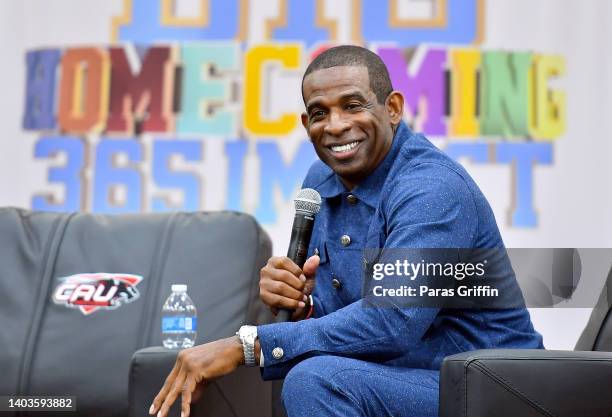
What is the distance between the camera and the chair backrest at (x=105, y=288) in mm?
2916

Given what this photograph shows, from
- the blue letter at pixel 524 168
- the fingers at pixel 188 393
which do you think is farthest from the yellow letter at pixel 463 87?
the fingers at pixel 188 393

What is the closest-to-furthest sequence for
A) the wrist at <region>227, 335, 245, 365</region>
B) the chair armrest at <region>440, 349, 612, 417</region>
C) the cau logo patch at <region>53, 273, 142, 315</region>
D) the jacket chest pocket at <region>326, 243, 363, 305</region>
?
1. the chair armrest at <region>440, 349, 612, 417</region>
2. the wrist at <region>227, 335, 245, 365</region>
3. the jacket chest pocket at <region>326, 243, 363, 305</region>
4. the cau logo patch at <region>53, 273, 142, 315</region>

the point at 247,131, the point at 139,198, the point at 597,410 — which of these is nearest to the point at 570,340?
the point at 247,131

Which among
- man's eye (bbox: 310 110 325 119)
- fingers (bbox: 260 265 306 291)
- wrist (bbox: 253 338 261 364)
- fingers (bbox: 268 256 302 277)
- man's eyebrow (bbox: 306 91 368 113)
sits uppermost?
man's eyebrow (bbox: 306 91 368 113)

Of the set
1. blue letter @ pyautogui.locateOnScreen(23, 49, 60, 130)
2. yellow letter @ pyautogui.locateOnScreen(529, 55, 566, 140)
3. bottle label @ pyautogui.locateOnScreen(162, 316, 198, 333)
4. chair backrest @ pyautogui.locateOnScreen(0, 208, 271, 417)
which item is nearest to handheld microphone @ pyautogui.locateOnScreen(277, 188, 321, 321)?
bottle label @ pyautogui.locateOnScreen(162, 316, 198, 333)

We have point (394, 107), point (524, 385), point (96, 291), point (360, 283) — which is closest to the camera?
point (524, 385)

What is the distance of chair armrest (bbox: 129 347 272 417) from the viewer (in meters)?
2.27

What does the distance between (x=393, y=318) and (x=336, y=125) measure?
22.8 inches

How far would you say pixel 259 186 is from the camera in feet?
14.3

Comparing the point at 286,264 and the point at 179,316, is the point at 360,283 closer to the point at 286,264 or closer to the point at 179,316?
the point at 286,264

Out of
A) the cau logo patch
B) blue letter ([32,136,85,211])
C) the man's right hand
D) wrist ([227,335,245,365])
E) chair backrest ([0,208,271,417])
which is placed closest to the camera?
wrist ([227,335,245,365])

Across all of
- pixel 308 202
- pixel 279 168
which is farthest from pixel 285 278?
pixel 279 168

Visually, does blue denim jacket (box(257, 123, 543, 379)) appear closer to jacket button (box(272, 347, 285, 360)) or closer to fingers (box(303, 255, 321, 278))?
jacket button (box(272, 347, 285, 360))

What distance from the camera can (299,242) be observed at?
2145mm
